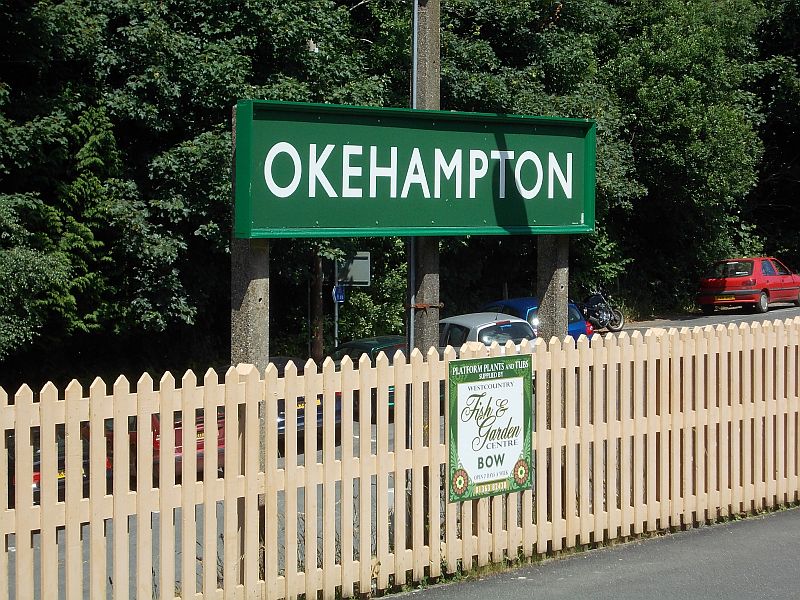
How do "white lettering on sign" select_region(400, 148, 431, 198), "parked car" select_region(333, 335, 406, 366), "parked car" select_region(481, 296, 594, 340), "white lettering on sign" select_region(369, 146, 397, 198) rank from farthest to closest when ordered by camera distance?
"parked car" select_region(481, 296, 594, 340)
"parked car" select_region(333, 335, 406, 366)
"white lettering on sign" select_region(400, 148, 431, 198)
"white lettering on sign" select_region(369, 146, 397, 198)

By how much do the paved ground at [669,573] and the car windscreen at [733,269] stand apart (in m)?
24.4

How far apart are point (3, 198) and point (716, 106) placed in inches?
793

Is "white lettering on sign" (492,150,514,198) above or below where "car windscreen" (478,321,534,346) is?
above

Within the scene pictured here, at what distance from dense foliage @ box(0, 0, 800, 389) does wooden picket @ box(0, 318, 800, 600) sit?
30.1 feet

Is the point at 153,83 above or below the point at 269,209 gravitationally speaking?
above

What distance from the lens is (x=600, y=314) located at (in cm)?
2848

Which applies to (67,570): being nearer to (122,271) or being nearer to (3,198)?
(3,198)

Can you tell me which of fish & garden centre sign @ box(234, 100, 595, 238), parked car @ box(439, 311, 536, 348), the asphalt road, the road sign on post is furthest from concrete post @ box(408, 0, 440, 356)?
the asphalt road

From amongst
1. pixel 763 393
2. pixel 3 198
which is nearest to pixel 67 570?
pixel 763 393

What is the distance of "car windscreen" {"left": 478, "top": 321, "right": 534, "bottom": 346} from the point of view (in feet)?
60.5

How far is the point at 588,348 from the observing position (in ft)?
26.3

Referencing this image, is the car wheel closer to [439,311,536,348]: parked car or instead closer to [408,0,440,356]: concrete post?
[439,311,536,348]: parked car

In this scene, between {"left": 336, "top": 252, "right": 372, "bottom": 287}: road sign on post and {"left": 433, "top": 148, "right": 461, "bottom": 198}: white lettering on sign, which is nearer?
{"left": 433, "top": 148, "right": 461, "bottom": 198}: white lettering on sign

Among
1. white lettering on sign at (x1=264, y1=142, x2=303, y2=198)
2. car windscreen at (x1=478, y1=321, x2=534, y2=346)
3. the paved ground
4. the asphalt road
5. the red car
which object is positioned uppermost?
white lettering on sign at (x1=264, y1=142, x2=303, y2=198)
